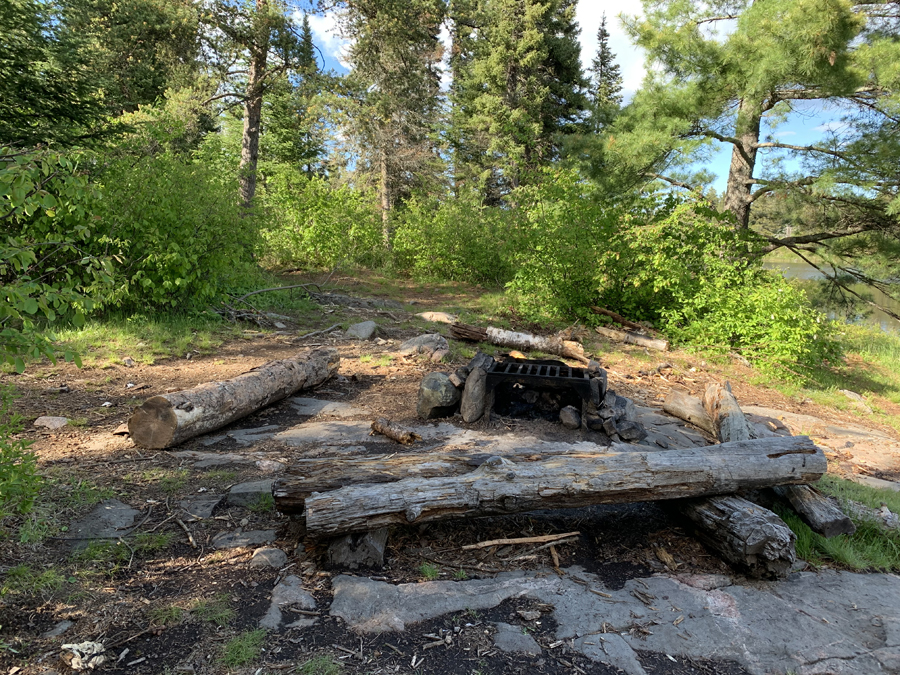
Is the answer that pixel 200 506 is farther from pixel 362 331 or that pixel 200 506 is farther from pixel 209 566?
pixel 362 331

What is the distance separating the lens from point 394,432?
4.80m

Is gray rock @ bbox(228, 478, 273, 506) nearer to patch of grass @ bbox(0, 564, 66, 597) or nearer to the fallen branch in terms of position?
patch of grass @ bbox(0, 564, 66, 597)

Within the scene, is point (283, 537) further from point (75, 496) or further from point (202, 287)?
point (202, 287)

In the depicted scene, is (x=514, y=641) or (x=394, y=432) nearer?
(x=514, y=641)

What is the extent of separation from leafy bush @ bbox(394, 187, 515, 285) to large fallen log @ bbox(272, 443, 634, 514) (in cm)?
1299

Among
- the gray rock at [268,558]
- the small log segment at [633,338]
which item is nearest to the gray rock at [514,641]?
the gray rock at [268,558]

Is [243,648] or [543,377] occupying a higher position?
[543,377]

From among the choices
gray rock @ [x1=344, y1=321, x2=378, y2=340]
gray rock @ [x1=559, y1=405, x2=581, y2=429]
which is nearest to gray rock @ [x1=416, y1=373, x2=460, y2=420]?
gray rock @ [x1=559, y1=405, x2=581, y2=429]

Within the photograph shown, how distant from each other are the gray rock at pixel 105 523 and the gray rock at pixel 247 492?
58 centimetres

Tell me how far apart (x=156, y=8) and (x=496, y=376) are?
46.0 ft

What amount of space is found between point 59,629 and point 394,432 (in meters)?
2.79

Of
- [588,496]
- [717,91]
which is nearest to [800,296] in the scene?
[717,91]

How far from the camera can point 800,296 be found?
28.8 ft

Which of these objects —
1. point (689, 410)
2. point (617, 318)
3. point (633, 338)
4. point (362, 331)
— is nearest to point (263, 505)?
point (689, 410)
